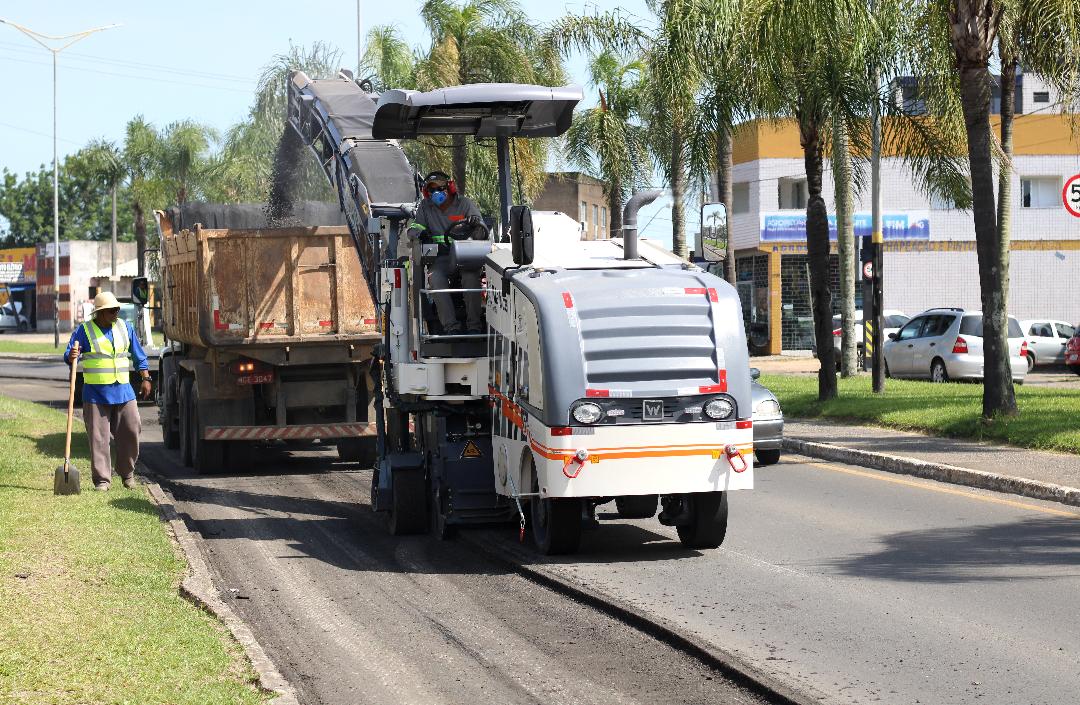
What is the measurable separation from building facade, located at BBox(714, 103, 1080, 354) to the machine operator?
37230mm

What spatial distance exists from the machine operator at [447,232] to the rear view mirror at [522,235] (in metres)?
0.97

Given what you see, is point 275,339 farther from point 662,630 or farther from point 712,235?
point 662,630

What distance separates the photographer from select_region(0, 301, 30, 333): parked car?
Answer: 330 ft

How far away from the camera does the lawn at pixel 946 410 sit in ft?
58.5

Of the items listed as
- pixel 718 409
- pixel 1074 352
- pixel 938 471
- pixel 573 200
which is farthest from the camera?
pixel 573 200

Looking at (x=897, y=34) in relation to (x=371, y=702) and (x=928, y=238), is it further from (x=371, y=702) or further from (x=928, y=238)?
(x=928, y=238)

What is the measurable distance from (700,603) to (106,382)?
314 inches

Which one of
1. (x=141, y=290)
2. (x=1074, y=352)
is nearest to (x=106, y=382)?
(x=141, y=290)

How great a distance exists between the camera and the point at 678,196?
33.5 m

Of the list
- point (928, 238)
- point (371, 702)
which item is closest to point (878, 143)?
point (371, 702)

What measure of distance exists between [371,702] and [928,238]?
46197mm

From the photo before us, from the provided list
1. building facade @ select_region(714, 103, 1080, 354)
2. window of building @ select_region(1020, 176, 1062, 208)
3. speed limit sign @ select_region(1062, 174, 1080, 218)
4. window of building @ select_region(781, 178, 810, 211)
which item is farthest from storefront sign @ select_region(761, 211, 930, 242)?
speed limit sign @ select_region(1062, 174, 1080, 218)

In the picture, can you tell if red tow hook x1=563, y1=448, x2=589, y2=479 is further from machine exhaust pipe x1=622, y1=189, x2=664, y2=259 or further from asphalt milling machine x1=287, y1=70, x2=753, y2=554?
machine exhaust pipe x1=622, y1=189, x2=664, y2=259

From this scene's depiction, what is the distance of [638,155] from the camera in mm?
36219
